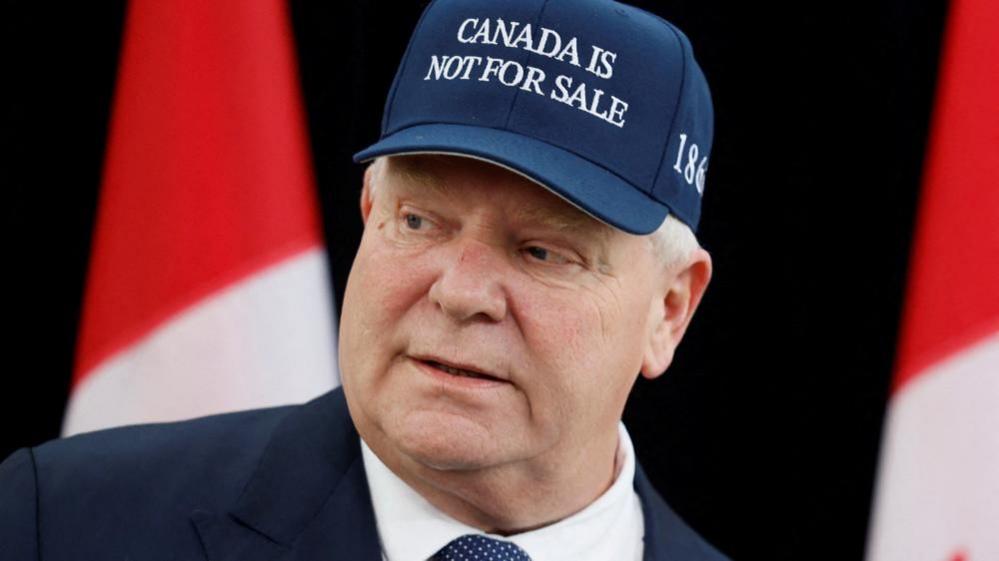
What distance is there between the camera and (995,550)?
1893 mm

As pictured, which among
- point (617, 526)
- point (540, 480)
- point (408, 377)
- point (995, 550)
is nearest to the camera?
point (408, 377)

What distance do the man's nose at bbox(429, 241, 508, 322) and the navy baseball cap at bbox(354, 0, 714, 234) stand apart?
97 mm

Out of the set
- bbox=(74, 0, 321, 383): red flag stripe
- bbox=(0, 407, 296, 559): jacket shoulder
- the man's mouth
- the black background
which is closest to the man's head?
the man's mouth

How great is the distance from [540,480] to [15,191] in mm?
995

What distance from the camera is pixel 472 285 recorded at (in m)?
1.40

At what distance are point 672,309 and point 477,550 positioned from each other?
14.4 inches

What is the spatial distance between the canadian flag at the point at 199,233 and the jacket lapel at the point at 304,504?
1.28 ft

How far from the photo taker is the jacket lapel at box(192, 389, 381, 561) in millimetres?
1451

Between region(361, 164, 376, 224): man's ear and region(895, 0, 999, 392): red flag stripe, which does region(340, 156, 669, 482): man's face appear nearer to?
region(361, 164, 376, 224): man's ear

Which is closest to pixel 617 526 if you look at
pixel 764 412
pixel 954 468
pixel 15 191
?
pixel 954 468

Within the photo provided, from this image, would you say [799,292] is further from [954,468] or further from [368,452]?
[368,452]

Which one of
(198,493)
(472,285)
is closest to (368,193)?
(472,285)

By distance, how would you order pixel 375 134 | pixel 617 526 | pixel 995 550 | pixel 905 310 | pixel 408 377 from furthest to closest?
1. pixel 375 134
2. pixel 905 310
3. pixel 995 550
4. pixel 617 526
5. pixel 408 377

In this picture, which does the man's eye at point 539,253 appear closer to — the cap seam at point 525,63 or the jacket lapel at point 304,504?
the cap seam at point 525,63
